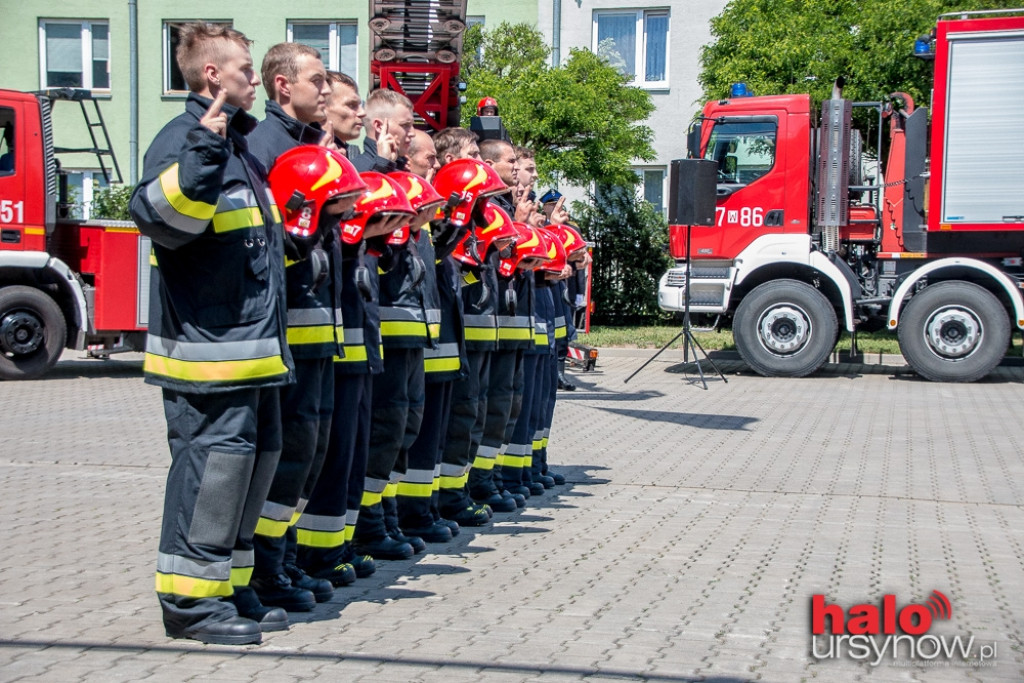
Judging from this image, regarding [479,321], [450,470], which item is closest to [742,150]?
[479,321]

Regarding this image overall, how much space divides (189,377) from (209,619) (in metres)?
0.85

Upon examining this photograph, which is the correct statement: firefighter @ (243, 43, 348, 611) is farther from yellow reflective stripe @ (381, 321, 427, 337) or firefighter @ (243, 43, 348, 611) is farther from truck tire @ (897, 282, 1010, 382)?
truck tire @ (897, 282, 1010, 382)

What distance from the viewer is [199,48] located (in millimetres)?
4703

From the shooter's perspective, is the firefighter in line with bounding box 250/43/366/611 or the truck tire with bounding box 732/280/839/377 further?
the truck tire with bounding box 732/280/839/377

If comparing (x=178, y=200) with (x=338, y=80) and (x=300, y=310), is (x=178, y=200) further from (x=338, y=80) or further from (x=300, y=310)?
(x=338, y=80)

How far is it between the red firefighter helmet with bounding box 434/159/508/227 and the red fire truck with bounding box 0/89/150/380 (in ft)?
31.1

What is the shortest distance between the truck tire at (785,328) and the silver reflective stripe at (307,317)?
12.4m

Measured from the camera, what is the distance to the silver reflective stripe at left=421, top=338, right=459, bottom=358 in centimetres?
650

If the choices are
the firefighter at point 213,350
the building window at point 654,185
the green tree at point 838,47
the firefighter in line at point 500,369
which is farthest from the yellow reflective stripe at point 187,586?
the building window at point 654,185

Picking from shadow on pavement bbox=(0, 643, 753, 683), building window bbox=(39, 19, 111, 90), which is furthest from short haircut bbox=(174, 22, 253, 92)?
building window bbox=(39, 19, 111, 90)

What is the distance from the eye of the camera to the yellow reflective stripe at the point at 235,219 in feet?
Answer: 15.1

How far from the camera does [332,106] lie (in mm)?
5664

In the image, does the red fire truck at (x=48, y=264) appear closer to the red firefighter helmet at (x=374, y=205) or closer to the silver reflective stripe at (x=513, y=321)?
the silver reflective stripe at (x=513, y=321)

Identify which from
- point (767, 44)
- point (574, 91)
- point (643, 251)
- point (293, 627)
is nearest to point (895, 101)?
point (767, 44)
